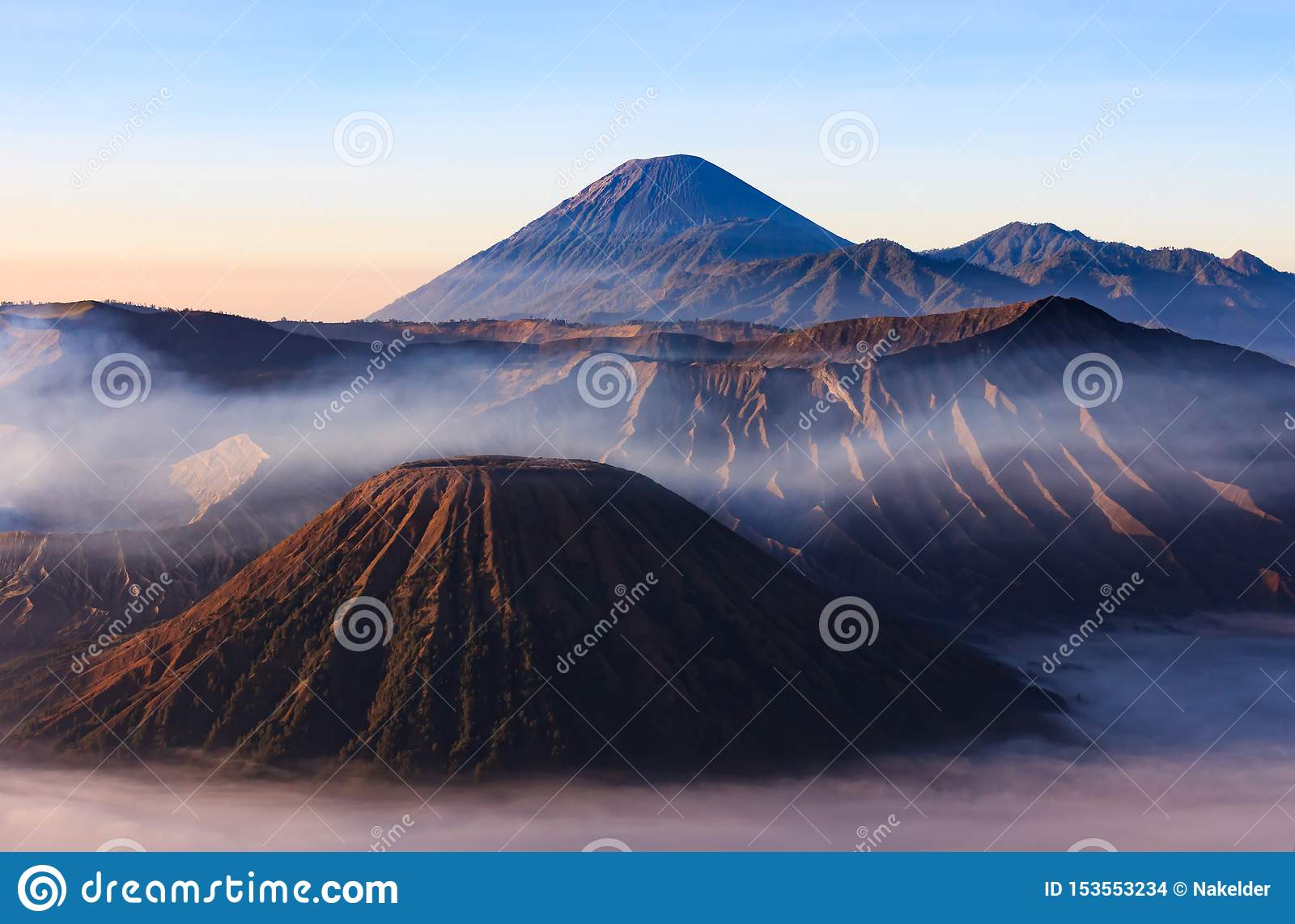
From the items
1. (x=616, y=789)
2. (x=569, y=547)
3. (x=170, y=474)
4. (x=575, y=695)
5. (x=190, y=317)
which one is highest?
(x=190, y=317)

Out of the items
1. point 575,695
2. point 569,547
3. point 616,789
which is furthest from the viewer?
point 569,547

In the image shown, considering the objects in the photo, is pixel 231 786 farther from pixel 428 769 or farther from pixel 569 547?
pixel 569 547

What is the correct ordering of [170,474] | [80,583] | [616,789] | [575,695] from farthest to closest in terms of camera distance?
[170,474] < [80,583] < [575,695] < [616,789]

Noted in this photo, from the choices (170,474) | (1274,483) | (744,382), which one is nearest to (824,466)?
(744,382)

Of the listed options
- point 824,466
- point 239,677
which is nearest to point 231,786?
point 239,677

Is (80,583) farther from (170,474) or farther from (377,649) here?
(377,649)

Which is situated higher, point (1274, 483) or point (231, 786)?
point (1274, 483)

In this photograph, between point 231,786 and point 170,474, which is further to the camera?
point 170,474
